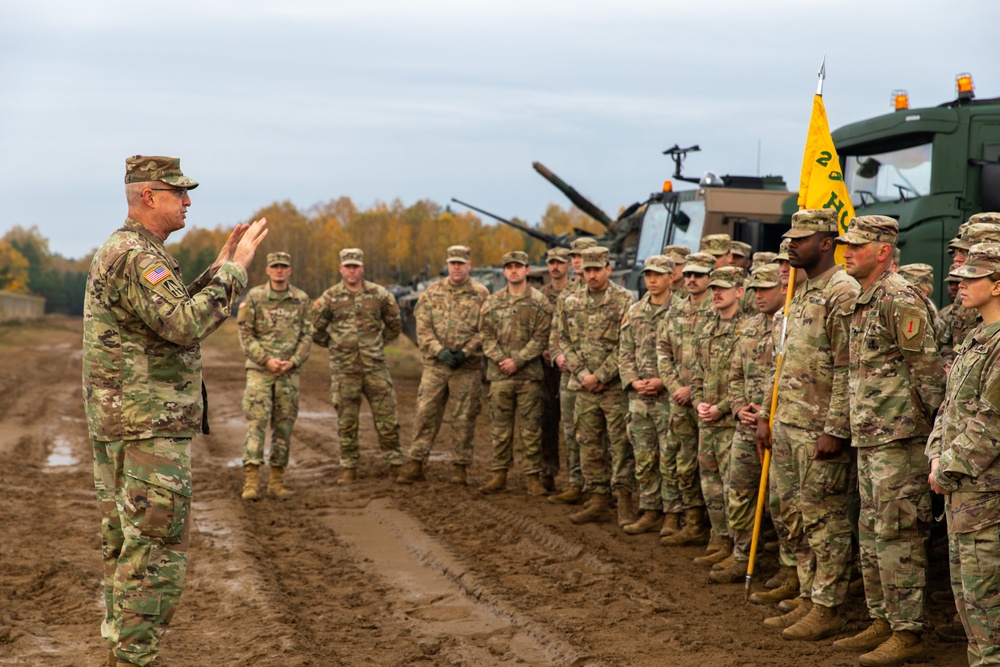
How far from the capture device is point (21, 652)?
5898 millimetres

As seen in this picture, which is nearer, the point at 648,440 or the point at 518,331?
the point at 648,440

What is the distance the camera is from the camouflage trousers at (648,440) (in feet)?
28.1

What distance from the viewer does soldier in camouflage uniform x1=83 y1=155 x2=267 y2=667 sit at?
193 inches

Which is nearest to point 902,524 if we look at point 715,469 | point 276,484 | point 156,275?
point 715,469

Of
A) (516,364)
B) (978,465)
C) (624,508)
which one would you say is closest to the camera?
(978,465)

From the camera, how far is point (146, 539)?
16.3 ft

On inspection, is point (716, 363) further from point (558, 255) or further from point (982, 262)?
point (558, 255)

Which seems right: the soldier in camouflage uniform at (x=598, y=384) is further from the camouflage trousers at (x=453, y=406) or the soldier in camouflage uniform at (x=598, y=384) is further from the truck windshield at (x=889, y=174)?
the truck windshield at (x=889, y=174)

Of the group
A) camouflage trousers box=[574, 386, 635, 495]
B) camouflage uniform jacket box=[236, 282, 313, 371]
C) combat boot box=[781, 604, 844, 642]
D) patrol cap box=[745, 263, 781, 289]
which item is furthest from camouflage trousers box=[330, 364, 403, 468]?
combat boot box=[781, 604, 844, 642]

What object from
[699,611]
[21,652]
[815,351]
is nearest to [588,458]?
[699,611]

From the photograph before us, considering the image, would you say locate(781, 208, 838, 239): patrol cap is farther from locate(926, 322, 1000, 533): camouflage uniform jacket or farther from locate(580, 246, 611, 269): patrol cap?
locate(580, 246, 611, 269): patrol cap

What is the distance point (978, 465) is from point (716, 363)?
300 centimetres

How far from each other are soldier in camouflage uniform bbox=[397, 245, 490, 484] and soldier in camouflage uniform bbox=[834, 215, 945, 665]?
544cm

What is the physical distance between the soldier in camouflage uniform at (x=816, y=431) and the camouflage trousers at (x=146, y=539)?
3.23m
